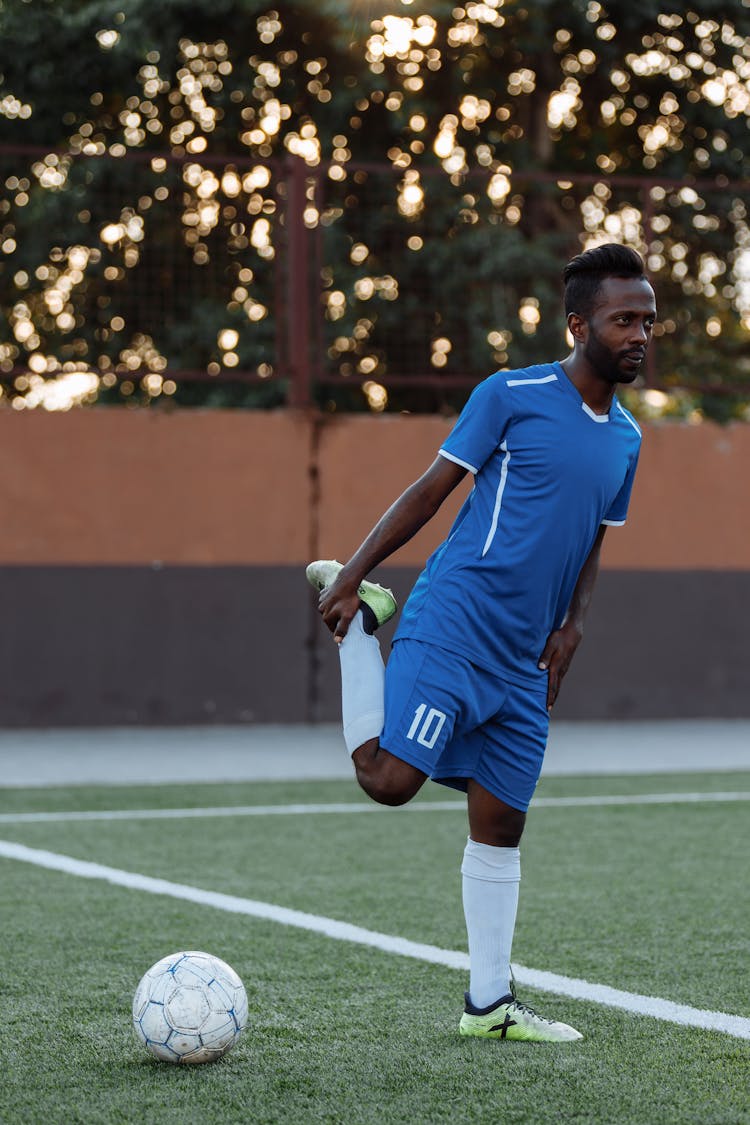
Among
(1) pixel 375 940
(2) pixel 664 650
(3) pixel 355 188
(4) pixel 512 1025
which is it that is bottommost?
(2) pixel 664 650

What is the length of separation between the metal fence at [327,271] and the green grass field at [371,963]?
507 centimetres

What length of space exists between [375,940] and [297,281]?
8.31 meters

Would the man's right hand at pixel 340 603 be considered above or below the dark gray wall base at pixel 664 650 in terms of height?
above

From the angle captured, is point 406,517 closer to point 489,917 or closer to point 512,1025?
point 489,917

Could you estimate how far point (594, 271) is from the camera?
13.6ft

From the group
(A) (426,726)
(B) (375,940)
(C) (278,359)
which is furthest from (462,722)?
(C) (278,359)

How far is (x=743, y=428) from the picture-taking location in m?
13.9

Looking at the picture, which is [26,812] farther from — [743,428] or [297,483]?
[743,428]

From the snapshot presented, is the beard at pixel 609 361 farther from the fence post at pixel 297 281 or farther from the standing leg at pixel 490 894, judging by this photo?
the fence post at pixel 297 281

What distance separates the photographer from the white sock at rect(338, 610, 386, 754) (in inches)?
164

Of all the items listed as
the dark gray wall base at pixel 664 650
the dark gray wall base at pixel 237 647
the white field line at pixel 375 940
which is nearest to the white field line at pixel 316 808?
the white field line at pixel 375 940

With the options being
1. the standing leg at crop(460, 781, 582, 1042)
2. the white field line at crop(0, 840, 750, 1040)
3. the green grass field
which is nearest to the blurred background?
the green grass field

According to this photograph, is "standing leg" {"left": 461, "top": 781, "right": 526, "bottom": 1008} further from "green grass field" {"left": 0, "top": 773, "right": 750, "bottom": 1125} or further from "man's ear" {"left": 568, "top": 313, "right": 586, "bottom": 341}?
"man's ear" {"left": 568, "top": 313, "right": 586, "bottom": 341}

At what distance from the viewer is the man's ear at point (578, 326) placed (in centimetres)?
417
